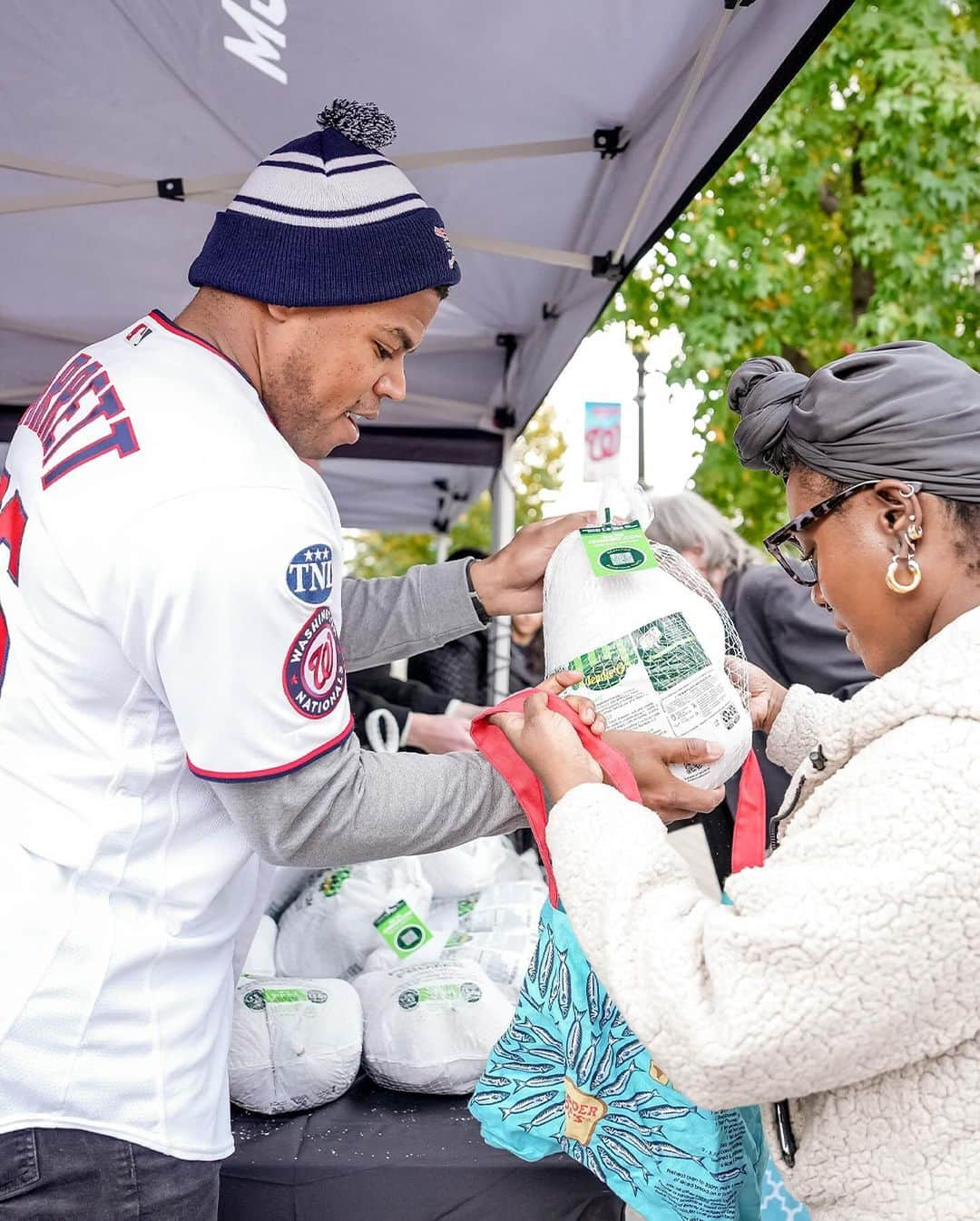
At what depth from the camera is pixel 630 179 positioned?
314 centimetres

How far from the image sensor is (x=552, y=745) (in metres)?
1.44

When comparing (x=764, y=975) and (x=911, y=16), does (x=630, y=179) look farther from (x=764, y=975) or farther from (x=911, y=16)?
(x=911, y=16)

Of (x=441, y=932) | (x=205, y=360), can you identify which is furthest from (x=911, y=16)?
(x=205, y=360)

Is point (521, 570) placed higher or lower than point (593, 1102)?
higher

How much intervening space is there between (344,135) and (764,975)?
129 centimetres

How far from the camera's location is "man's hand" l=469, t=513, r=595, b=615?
6.88 feet

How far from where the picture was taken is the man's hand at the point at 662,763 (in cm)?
151

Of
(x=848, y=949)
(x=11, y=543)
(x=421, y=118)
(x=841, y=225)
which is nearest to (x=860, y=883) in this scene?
(x=848, y=949)

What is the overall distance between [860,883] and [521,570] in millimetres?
→ 1080

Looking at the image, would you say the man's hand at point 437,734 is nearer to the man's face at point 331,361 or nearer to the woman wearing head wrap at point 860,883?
the man's face at point 331,361

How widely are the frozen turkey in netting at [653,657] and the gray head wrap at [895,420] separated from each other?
0.87 ft

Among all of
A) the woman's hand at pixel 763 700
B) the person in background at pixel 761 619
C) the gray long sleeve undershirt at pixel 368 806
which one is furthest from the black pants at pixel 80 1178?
the person in background at pixel 761 619

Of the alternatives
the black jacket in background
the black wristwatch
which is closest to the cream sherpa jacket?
the black wristwatch

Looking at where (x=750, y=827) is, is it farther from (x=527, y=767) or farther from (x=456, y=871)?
(x=456, y=871)
